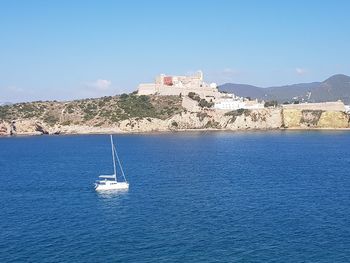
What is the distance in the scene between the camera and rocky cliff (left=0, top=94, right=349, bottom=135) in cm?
13212

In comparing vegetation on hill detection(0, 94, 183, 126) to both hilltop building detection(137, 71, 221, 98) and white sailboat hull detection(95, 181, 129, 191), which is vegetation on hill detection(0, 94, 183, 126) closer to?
hilltop building detection(137, 71, 221, 98)

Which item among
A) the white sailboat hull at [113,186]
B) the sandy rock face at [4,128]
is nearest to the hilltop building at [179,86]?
the sandy rock face at [4,128]

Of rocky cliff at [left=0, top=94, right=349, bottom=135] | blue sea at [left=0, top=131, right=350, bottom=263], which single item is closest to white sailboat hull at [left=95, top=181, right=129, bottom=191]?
blue sea at [left=0, top=131, right=350, bottom=263]

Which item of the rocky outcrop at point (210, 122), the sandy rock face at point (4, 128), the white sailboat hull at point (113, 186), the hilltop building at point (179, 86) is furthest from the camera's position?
the hilltop building at point (179, 86)

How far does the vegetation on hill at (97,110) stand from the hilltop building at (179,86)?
465 cm

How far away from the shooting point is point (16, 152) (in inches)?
3506

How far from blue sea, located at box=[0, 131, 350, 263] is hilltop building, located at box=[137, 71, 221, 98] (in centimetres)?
7284

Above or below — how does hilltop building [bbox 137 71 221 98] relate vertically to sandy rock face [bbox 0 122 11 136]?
above

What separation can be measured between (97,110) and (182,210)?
10323cm

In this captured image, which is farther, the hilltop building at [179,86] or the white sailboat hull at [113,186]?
the hilltop building at [179,86]

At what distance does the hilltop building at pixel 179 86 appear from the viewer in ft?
486

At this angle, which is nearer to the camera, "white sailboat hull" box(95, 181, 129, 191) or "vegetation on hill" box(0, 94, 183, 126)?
"white sailboat hull" box(95, 181, 129, 191)

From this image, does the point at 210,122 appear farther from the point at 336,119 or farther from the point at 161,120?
the point at 336,119

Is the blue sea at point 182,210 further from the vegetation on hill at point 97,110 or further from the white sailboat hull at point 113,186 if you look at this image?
the vegetation on hill at point 97,110
